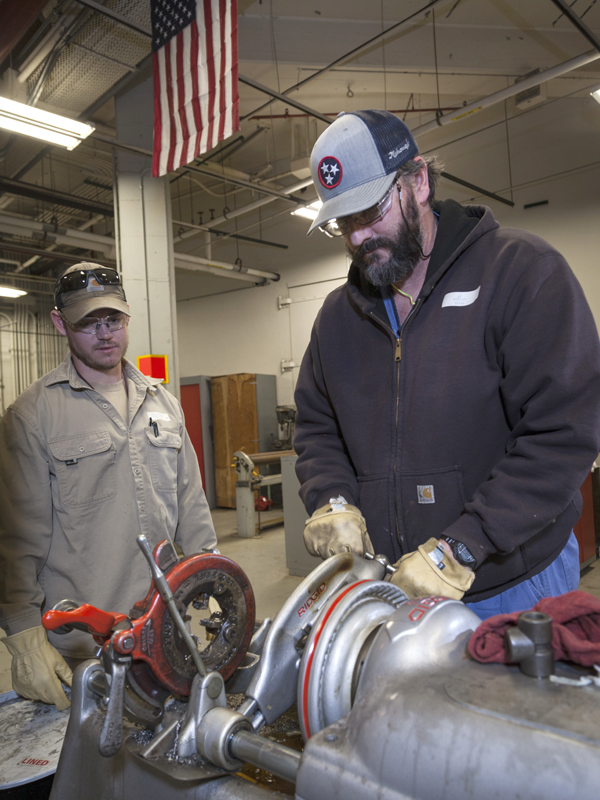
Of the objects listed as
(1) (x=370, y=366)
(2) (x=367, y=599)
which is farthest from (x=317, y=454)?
(2) (x=367, y=599)

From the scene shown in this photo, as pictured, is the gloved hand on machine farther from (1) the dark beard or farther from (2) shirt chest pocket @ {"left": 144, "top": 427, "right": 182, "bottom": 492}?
(2) shirt chest pocket @ {"left": 144, "top": 427, "right": 182, "bottom": 492}

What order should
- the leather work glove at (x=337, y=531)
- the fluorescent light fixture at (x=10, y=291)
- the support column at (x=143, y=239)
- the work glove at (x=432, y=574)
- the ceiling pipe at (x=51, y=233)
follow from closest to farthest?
the work glove at (x=432, y=574)
the leather work glove at (x=337, y=531)
the support column at (x=143, y=239)
the ceiling pipe at (x=51, y=233)
the fluorescent light fixture at (x=10, y=291)

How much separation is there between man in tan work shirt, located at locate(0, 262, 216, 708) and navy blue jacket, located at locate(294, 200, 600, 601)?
594 mm

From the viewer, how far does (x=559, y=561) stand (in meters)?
1.07

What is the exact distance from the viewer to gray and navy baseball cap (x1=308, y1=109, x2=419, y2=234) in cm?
102

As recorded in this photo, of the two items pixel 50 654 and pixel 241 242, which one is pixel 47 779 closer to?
pixel 50 654

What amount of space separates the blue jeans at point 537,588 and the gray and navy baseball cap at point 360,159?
2.45ft

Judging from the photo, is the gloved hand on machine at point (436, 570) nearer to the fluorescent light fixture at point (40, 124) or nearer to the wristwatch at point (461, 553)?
the wristwatch at point (461, 553)

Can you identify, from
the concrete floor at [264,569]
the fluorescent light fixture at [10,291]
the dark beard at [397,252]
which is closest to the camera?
the dark beard at [397,252]

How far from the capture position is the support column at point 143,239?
161 inches

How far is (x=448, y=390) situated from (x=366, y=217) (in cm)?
36

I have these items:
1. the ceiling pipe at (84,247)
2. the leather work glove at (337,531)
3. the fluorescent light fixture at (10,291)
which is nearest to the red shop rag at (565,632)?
the leather work glove at (337,531)

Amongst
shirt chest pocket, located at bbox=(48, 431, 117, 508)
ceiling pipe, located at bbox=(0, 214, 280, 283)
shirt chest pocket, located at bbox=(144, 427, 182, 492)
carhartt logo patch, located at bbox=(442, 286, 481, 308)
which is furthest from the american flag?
ceiling pipe, located at bbox=(0, 214, 280, 283)

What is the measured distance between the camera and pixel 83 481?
1.53 meters
